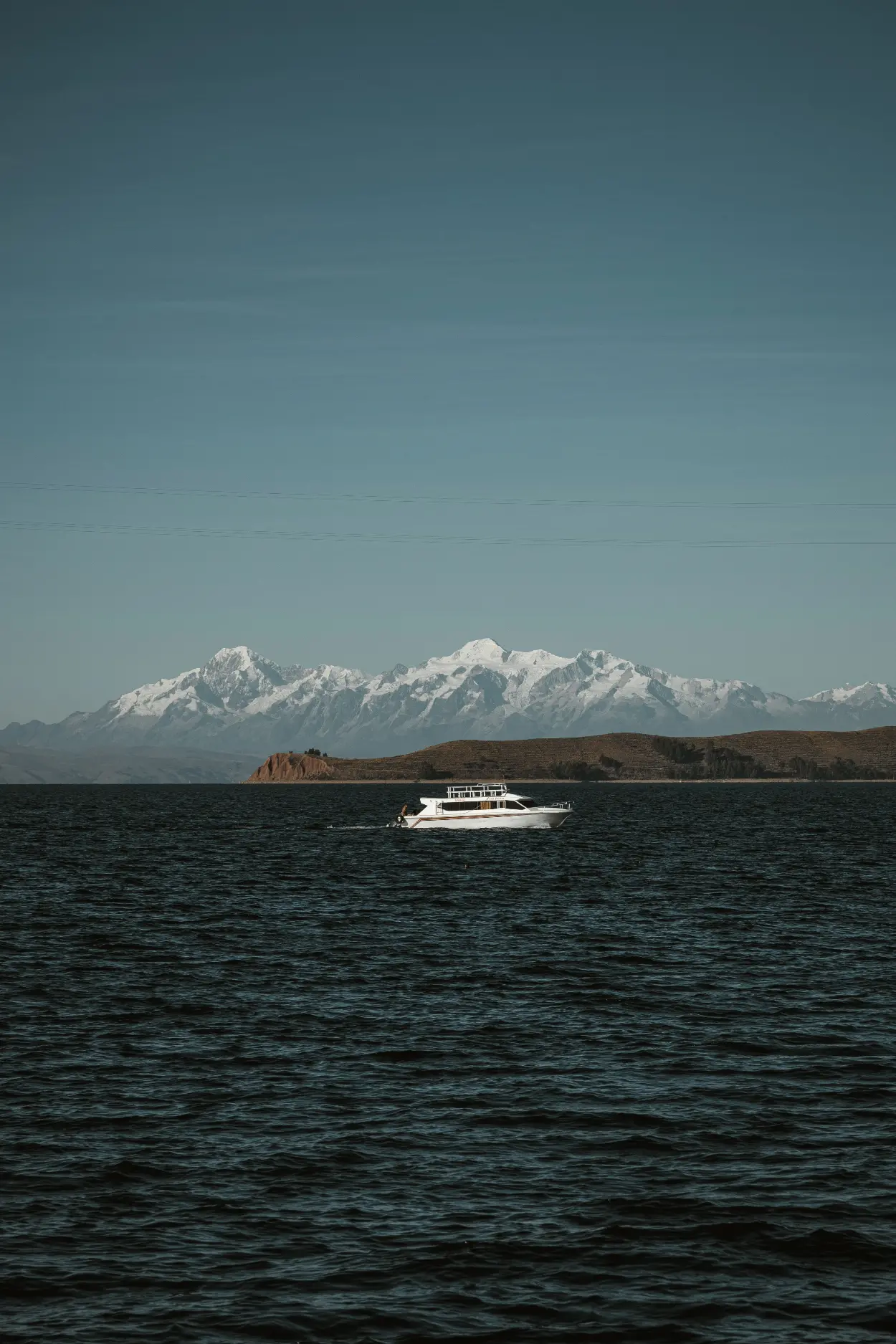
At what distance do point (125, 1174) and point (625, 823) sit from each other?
6283 inches

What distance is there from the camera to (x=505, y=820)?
161500 mm

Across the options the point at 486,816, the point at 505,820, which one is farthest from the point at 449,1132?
the point at 505,820

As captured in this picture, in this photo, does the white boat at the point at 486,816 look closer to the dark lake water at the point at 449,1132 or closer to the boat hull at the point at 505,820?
the boat hull at the point at 505,820

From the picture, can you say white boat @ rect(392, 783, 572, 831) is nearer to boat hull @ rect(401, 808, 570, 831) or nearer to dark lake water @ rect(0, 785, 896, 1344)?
boat hull @ rect(401, 808, 570, 831)

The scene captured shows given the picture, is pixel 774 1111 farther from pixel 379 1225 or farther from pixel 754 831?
pixel 754 831

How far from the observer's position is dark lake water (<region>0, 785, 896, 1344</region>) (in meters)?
20.7

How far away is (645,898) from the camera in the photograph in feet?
259

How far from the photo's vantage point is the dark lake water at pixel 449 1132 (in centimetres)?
2070

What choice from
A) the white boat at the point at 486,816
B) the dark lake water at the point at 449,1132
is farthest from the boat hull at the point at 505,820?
the dark lake water at the point at 449,1132

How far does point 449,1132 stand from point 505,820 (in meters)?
133

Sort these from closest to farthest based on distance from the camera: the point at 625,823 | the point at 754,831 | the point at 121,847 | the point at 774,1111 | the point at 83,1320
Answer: the point at 83,1320
the point at 774,1111
the point at 121,847
the point at 754,831
the point at 625,823

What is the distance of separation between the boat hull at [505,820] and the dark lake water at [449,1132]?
95.3 metres

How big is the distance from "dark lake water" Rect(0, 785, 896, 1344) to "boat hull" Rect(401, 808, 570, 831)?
313ft

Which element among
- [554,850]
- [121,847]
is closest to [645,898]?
[554,850]
